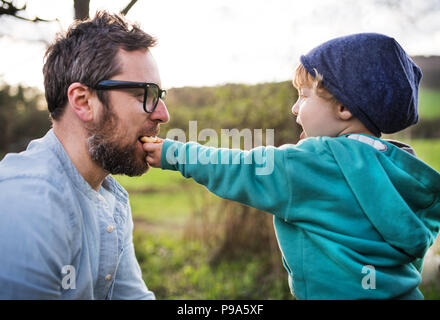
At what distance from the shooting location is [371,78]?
1778 mm

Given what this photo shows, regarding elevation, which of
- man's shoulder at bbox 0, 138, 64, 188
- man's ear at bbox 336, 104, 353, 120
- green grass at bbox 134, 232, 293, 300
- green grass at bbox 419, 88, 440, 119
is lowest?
green grass at bbox 134, 232, 293, 300

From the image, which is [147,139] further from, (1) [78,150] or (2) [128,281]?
(2) [128,281]

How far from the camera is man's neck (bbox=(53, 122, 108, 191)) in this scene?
2006 millimetres

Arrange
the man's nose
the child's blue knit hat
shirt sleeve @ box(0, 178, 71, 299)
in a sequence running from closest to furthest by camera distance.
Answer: shirt sleeve @ box(0, 178, 71, 299), the child's blue knit hat, the man's nose

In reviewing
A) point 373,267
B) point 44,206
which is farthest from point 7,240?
point 373,267

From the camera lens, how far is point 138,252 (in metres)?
5.39

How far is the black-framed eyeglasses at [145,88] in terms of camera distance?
1.99 metres

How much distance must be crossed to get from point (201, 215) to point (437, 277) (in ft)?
10.2

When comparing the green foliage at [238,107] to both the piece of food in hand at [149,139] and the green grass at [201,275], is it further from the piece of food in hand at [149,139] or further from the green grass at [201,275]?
the piece of food in hand at [149,139]

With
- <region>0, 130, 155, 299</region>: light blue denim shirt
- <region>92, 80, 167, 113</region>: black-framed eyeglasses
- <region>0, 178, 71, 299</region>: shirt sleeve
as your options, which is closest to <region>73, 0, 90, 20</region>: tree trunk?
<region>92, 80, 167, 113</region>: black-framed eyeglasses

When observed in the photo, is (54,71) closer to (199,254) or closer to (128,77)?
(128,77)

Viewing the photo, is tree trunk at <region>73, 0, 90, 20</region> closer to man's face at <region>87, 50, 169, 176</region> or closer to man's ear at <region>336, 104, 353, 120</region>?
man's face at <region>87, 50, 169, 176</region>

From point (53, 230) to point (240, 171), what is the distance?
92cm

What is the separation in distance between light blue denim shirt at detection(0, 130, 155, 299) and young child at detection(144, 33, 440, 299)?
1.52ft
